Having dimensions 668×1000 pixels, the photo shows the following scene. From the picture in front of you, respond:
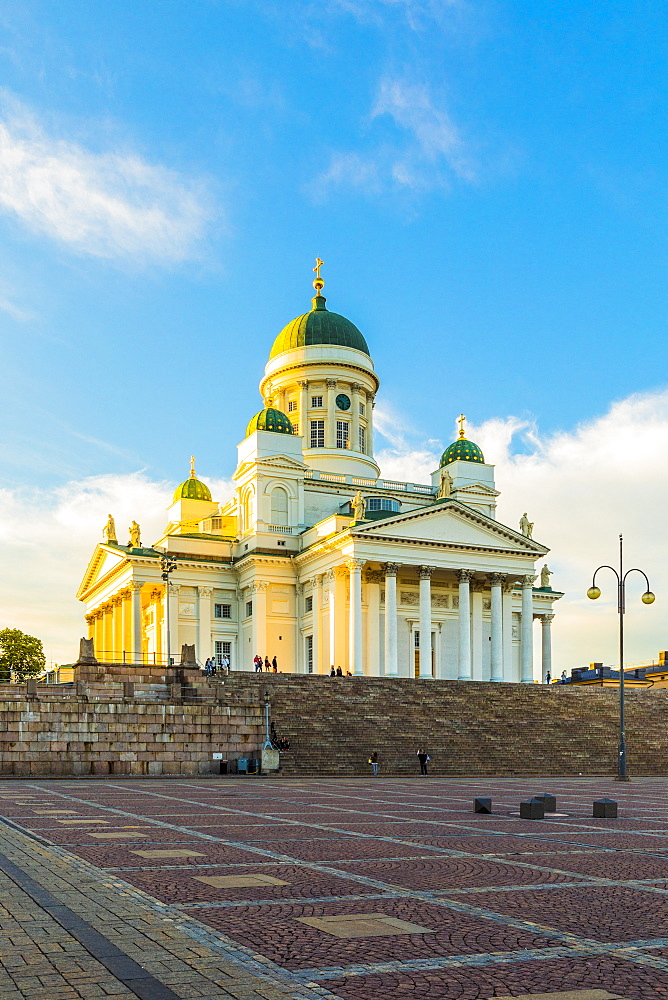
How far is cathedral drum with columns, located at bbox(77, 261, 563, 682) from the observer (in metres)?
64.0

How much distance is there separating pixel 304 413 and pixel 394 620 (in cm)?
2311

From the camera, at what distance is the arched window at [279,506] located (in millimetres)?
70938

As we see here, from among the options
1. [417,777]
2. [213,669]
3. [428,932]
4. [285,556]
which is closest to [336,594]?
[285,556]

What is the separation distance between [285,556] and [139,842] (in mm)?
53309

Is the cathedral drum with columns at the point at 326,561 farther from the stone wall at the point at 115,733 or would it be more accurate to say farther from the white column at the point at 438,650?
the stone wall at the point at 115,733

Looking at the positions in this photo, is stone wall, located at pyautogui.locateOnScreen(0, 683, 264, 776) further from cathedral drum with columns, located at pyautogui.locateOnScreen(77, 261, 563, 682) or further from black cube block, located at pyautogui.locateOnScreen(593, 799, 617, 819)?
black cube block, located at pyautogui.locateOnScreen(593, 799, 617, 819)

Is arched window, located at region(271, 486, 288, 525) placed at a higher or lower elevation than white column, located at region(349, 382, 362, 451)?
lower

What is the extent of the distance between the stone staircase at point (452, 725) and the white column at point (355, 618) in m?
6.93

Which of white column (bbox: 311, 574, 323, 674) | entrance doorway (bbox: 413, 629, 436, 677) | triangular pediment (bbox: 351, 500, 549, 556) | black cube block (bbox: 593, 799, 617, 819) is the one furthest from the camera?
entrance doorway (bbox: 413, 629, 436, 677)

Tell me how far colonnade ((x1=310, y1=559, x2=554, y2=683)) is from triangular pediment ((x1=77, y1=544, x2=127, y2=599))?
14.2 m

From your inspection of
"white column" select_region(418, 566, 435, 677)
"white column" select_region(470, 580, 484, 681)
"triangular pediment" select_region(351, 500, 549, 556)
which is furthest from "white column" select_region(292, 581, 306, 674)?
"white column" select_region(470, 580, 484, 681)

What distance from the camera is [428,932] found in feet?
31.4

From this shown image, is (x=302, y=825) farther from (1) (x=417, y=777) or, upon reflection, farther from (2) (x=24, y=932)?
(1) (x=417, y=777)

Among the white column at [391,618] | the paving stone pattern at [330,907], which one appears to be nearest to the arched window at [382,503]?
the white column at [391,618]
